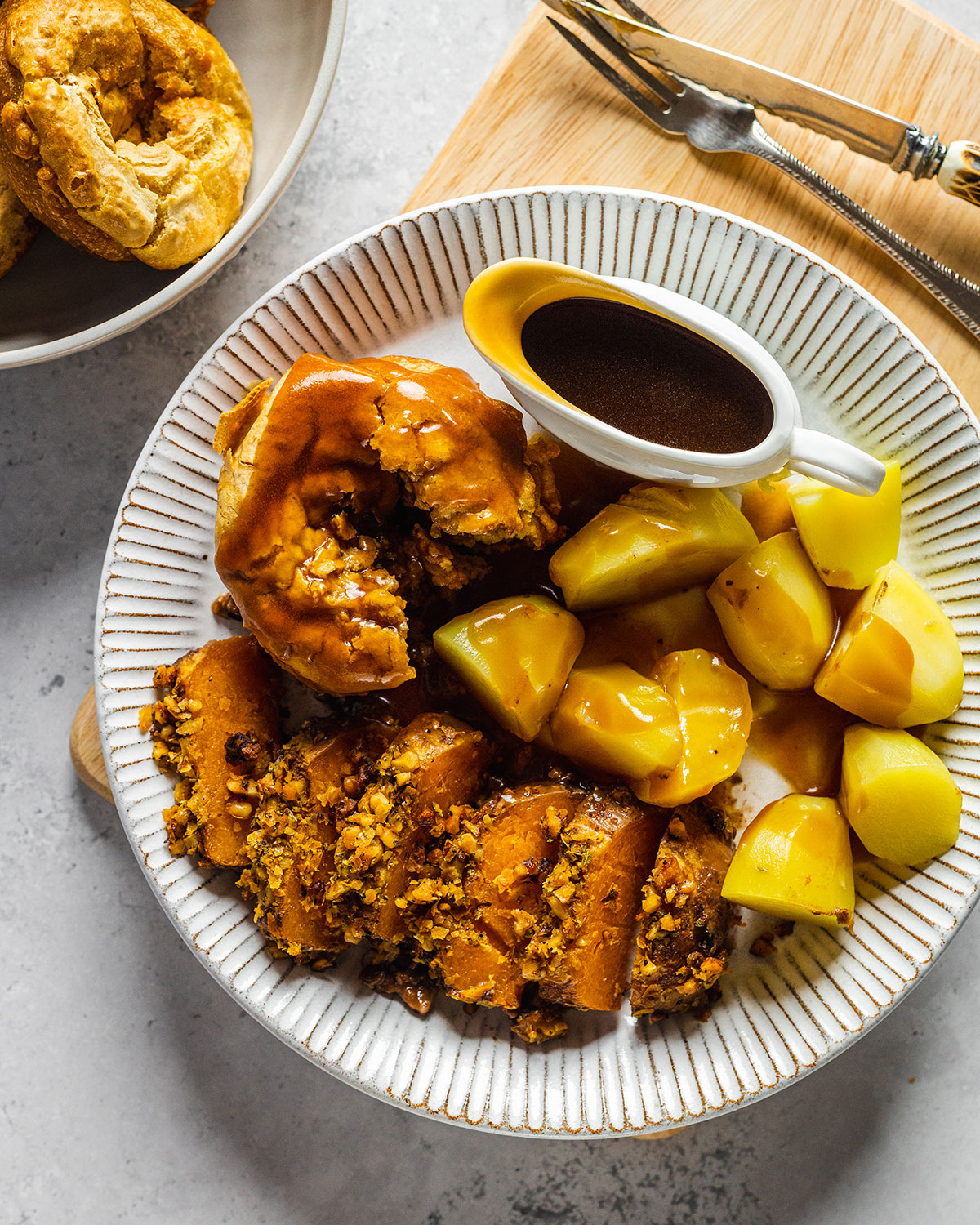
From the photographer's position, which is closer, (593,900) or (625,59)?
(593,900)

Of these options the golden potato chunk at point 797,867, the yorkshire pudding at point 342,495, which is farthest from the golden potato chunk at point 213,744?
the golden potato chunk at point 797,867

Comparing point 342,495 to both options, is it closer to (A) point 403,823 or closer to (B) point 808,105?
(A) point 403,823

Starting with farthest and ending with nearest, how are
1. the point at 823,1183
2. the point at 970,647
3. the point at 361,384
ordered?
the point at 823,1183 → the point at 970,647 → the point at 361,384

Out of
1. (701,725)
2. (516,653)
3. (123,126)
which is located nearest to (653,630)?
(701,725)

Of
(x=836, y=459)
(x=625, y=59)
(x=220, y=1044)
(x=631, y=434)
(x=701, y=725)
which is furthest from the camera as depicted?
(x=220, y=1044)

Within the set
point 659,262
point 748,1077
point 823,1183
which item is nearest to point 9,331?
point 659,262

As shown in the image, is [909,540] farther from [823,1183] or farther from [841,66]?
[823,1183]

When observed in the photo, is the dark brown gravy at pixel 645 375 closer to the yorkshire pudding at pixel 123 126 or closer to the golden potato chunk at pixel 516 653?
the golden potato chunk at pixel 516 653
